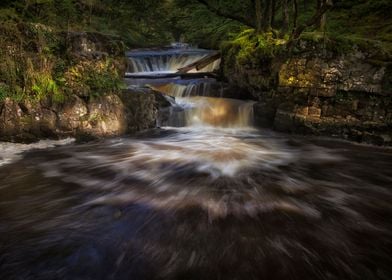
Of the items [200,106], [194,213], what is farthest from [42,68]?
[194,213]

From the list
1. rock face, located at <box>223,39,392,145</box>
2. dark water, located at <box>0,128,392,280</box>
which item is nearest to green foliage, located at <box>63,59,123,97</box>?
dark water, located at <box>0,128,392,280</box>

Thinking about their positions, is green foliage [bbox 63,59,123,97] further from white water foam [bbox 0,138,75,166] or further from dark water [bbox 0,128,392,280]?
dark water [bbox 0,128,392,280]

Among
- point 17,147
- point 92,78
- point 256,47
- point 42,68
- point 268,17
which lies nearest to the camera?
point 17,147

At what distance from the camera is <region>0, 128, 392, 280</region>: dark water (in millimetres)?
2816

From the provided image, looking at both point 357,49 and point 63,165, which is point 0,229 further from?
point 357,49

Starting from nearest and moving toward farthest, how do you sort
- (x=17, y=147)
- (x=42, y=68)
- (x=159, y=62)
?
(x=17, y=147) → (x=42, y=68) → (x=159, y=62)

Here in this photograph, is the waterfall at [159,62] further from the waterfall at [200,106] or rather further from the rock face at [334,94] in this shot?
the rock face at [334,94]

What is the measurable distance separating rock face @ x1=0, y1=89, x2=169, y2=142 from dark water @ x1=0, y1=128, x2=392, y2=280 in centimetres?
68

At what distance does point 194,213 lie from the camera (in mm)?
3885

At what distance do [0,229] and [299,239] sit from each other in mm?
3075

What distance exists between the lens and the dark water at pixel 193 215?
111 inches

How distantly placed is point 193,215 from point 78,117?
468 cm

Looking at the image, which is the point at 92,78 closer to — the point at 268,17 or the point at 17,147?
the point at 17,147

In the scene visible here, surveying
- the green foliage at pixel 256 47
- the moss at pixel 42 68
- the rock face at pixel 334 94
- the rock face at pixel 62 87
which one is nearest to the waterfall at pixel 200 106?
the rock face at pixel 334 94
